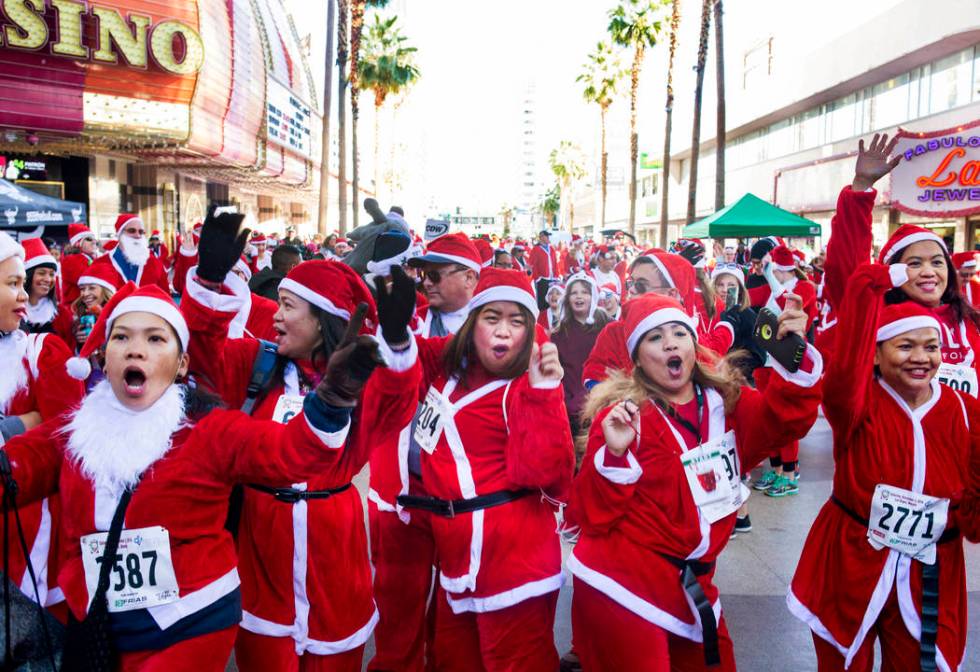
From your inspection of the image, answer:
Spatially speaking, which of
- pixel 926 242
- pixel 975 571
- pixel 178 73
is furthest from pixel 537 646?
pixel 178 73

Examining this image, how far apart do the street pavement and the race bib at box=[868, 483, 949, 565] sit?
4.62 feet

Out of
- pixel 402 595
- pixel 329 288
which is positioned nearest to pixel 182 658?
pixel 329 288

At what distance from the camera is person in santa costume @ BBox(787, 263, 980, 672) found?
9.91ft

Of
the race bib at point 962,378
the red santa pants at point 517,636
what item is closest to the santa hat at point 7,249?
the red santa pants at point 517,636

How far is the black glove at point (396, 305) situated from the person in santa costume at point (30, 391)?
161cm

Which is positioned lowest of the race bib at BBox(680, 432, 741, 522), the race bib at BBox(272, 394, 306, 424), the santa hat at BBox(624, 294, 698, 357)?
the race bib at BBox(680, 432, 741, 522)

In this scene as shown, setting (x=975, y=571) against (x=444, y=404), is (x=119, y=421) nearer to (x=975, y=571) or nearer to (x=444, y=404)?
(x=444, y=404)

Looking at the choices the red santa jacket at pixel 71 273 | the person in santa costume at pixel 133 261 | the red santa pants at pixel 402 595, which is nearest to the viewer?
the red santa pants at pixel 402 595

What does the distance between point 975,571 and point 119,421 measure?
543cm

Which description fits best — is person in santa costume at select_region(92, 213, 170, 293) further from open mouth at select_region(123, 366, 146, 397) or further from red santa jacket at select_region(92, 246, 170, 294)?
open mouth at select_region(123, 366, 146, 397)

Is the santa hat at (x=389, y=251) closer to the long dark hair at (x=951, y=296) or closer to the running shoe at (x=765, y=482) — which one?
the long dark hair at (x=951, y=296)

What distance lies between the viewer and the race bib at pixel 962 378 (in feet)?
15.0

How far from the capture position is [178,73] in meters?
21.4

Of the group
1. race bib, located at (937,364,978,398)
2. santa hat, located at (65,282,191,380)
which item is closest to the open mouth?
santa hat, located at (65,282,191,380)
